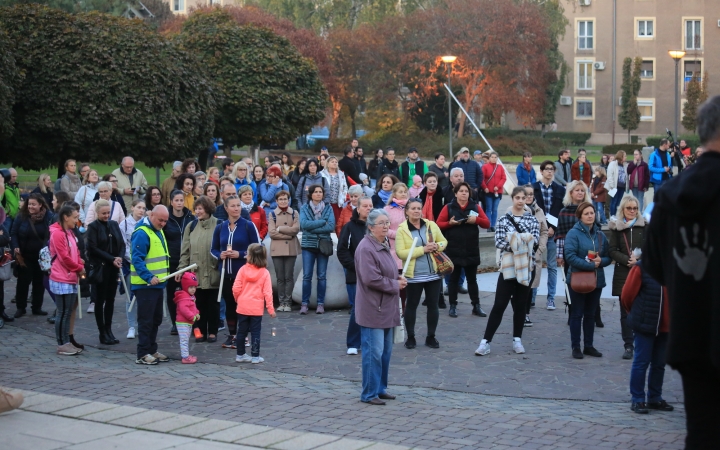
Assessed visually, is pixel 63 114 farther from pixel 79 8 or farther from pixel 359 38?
pixel 359 38

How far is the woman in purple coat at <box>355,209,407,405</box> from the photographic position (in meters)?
8.48

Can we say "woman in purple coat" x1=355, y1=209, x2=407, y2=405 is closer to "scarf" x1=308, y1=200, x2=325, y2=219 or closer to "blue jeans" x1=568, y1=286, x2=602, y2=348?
"blue jeans" x1=568, y1=286, x2=602, y2=348

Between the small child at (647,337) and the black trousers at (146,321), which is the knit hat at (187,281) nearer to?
the black trousers at (146,321)

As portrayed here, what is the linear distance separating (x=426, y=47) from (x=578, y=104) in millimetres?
22933

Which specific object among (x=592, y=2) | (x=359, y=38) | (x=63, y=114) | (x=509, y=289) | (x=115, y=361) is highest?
(x=592, y=2)

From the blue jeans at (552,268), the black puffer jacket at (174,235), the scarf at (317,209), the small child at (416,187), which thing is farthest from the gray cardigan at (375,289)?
the small child at (416,187)

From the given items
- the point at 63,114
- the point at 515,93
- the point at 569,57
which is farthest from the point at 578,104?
the point at 63,114

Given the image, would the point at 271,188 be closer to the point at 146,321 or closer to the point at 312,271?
the point at 312,271

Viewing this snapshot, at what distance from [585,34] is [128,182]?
190 feet

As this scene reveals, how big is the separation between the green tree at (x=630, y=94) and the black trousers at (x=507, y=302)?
173 ft

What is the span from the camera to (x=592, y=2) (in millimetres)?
68000

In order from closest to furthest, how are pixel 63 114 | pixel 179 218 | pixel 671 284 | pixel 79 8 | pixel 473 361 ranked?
pixel 671 284 < pixel 473 361 < pixel 179 218 < pixel 63 114 < pixel 79 8

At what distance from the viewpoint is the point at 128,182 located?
16.7 m

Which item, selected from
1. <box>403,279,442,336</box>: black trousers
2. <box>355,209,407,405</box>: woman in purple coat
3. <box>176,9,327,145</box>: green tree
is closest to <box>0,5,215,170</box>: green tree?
<box>176,9,327,145</box>: green tree
